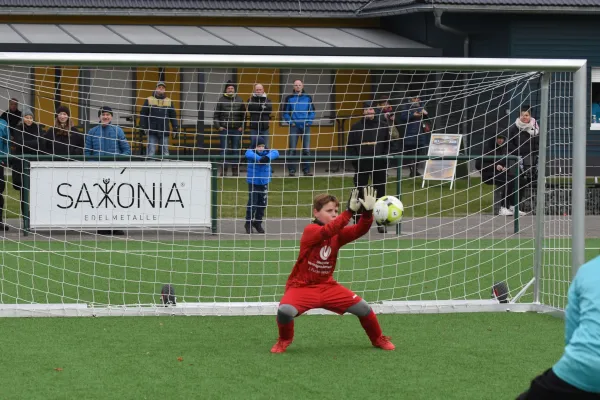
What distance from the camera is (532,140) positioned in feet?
41.1

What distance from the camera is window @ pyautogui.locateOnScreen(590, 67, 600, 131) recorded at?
83.7ft

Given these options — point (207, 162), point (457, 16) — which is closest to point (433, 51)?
point (457, 16)

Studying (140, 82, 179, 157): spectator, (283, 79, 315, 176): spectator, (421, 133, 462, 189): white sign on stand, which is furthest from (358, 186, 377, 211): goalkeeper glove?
(140, 82, 179, 157): spectator

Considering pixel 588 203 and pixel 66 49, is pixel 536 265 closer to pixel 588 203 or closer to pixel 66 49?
pixel 588 203

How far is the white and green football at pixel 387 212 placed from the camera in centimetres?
795

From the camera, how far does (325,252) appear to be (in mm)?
8086

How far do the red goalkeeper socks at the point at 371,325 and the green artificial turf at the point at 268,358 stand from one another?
13 cm

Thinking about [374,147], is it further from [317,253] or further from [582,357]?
[582,357]

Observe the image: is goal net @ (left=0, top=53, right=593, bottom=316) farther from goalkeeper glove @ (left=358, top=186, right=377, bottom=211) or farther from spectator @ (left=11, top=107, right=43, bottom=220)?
goalkeeper glove @ (left=358, top=186, right=377, bottom=211)

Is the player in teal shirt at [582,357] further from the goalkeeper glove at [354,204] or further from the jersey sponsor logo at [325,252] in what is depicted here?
the jersey sponsor logo at [325,252]

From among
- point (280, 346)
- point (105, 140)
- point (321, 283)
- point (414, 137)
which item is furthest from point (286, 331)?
point (414, 137)

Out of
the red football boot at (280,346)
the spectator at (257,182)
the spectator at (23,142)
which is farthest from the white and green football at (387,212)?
the spectator at (23,142)

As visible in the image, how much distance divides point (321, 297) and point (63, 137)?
845 cm

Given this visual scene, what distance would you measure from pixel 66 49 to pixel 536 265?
47.5 ft
